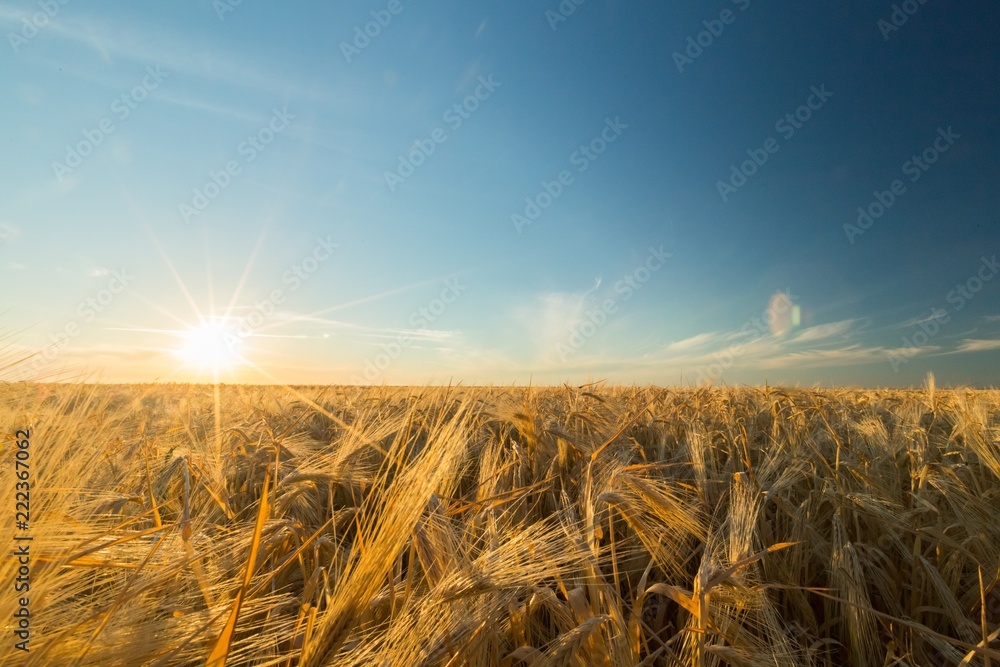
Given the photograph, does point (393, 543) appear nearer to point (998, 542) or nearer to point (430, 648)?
point (430, 648)

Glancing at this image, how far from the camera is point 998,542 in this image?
6.10ft

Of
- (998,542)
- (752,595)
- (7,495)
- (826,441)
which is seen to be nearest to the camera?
(7,495)

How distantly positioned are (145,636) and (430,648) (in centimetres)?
47

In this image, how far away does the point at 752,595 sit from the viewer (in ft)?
4.01

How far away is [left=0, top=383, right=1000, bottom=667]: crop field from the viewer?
889mm

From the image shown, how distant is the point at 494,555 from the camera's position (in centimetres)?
108

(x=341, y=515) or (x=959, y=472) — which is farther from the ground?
(x=341, y=515)

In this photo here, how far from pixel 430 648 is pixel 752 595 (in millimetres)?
857

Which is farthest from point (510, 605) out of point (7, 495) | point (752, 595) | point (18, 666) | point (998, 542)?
point (998, 542)

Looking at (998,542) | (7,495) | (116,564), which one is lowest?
(998,542)

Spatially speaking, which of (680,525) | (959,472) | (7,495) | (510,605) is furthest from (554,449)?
(959,472)

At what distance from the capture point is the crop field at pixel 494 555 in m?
0.89

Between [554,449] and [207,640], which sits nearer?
[207,640]

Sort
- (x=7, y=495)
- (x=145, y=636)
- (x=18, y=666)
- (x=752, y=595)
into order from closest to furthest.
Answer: (x=18, y=666), (x=145, y=636), (x=7, y=495), (x=752, y=595)
